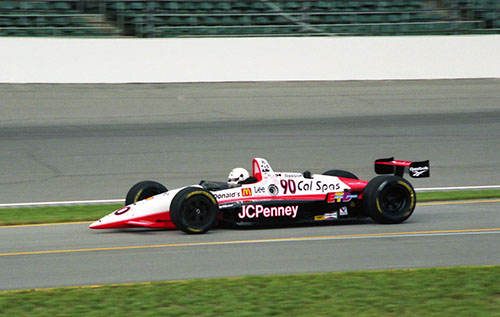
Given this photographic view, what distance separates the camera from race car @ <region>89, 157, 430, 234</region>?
35.5ft

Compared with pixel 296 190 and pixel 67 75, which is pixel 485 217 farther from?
pixel 67 75

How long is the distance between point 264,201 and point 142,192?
183cm

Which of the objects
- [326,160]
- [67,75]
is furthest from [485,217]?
[67,75]

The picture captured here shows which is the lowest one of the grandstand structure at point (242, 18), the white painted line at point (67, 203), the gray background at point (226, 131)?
the white painted line at point (67, 203)

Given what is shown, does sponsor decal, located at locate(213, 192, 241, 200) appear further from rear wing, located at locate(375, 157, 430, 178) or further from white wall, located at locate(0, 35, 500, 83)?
white wall, located at locate(0, 35, 500, 83)

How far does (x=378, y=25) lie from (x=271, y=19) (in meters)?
3.66

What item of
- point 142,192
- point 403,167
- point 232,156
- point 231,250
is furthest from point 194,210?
point 232,156

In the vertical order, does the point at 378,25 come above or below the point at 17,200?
above

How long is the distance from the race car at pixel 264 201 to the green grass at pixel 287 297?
102 inches

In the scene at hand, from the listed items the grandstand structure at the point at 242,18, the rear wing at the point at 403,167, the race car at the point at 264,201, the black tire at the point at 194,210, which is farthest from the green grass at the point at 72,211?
the grandstand structure at the point at 242,18

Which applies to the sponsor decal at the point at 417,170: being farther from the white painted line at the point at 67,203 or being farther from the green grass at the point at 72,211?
the white painted line at the point at 67,203

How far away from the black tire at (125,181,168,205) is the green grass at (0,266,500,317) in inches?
144

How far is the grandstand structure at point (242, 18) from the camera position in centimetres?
2589

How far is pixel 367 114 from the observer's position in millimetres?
22656
